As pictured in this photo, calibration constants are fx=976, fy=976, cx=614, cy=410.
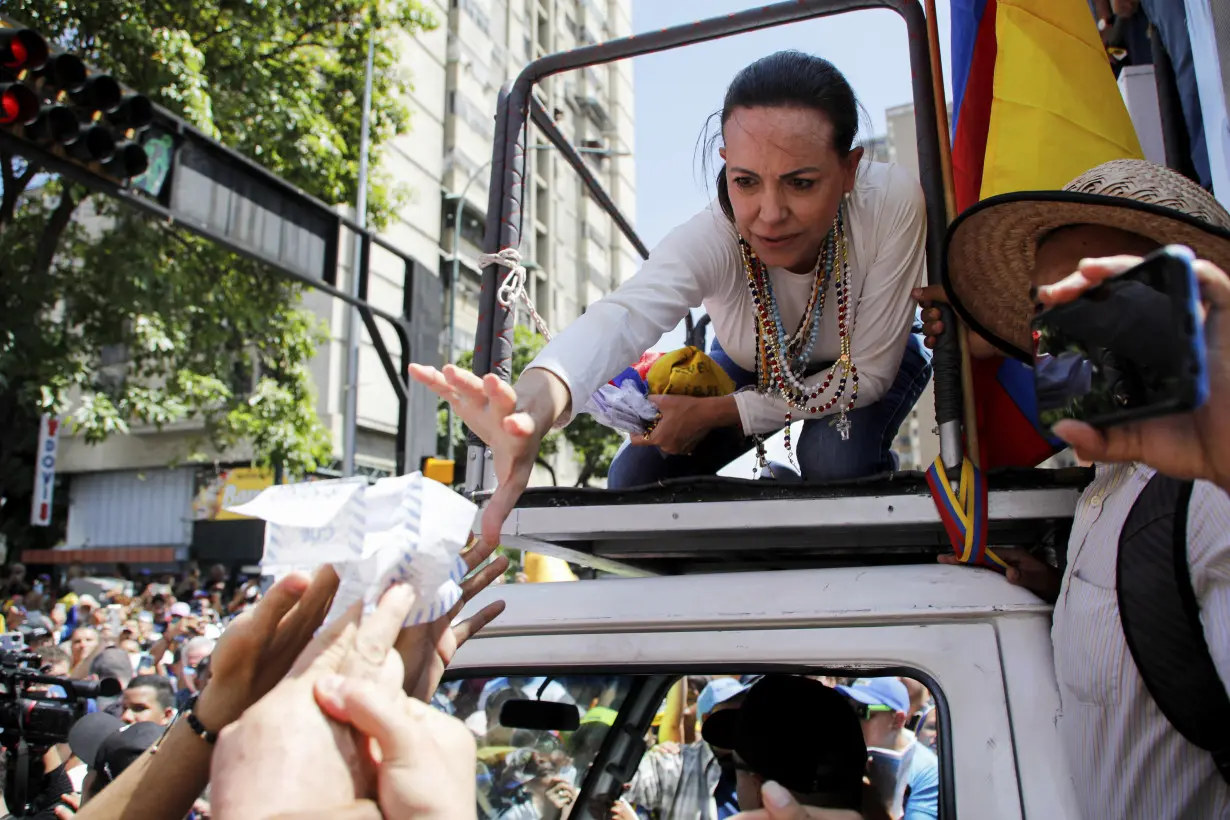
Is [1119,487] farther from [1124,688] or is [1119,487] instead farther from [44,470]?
[44,470]

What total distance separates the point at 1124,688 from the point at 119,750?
10.4 feet

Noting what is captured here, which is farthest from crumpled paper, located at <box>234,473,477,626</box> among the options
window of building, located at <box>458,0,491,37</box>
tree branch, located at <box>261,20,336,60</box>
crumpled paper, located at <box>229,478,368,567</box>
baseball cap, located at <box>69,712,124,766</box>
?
window of building, located at <box>458,0,491,37</box>

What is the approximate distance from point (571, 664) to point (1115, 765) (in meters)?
0.71

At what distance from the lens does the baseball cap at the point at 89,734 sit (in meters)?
3.59

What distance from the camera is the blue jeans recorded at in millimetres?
1911

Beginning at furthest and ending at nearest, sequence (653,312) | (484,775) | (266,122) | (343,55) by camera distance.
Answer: (343,55) → (266,122) → (484,775) → (653,312)

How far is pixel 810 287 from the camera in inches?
75.8

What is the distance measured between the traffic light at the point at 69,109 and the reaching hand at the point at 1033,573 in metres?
4.82

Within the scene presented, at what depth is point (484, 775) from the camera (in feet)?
6.75

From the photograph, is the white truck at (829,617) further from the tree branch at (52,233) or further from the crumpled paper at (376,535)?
the tree branch at (52,233)

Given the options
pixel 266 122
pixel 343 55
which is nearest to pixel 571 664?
A: pixel 266 122

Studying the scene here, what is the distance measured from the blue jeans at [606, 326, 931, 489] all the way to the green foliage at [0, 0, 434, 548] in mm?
7648

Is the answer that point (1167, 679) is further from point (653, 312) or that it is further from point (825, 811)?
point (653, 312)

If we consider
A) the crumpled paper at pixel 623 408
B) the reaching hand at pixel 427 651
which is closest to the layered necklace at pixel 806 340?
the crumpled paper at pixel 623 408
